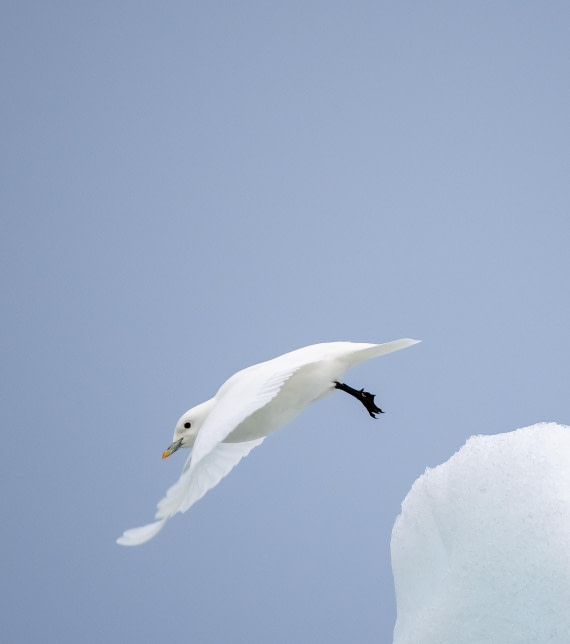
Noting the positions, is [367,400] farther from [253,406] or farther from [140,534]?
[140,534]

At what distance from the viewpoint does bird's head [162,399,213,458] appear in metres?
2.19

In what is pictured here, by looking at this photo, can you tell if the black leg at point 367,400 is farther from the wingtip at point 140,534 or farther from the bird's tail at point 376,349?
the wingtip at point 140,534

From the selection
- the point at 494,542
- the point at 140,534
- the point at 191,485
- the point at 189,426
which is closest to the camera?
the point at 140,534

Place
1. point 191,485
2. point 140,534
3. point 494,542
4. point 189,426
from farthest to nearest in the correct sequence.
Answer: point 189,426
point 191,485
point 494,542
point 140,534

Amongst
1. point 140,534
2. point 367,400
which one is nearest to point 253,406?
point 140,534

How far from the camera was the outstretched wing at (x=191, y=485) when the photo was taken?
1663mm

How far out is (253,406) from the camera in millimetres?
1763

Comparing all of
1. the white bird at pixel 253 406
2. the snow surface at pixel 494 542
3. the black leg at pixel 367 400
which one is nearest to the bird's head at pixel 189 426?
the white bird at pixel 253 406

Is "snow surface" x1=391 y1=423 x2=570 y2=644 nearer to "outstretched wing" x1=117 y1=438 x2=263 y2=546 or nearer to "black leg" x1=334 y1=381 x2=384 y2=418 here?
"black leg" x1=334 y1=381 x2=384 y2=418

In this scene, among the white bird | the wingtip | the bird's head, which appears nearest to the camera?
the wingtip

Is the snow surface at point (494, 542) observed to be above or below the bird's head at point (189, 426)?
below

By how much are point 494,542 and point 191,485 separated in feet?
1.93

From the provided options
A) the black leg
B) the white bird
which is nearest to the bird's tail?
the white bird

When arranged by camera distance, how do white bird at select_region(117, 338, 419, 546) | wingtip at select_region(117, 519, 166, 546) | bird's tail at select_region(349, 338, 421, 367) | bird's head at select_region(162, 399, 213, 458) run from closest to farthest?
1. wingtip at select_region(117, 519, 166, 546)
2. white bird at select_region(117, 338, 419, 546)
3. bird's tail at select_region(349, 338, 421, 367)
4. bird's head at select_region(162, 399, 213, 458)
